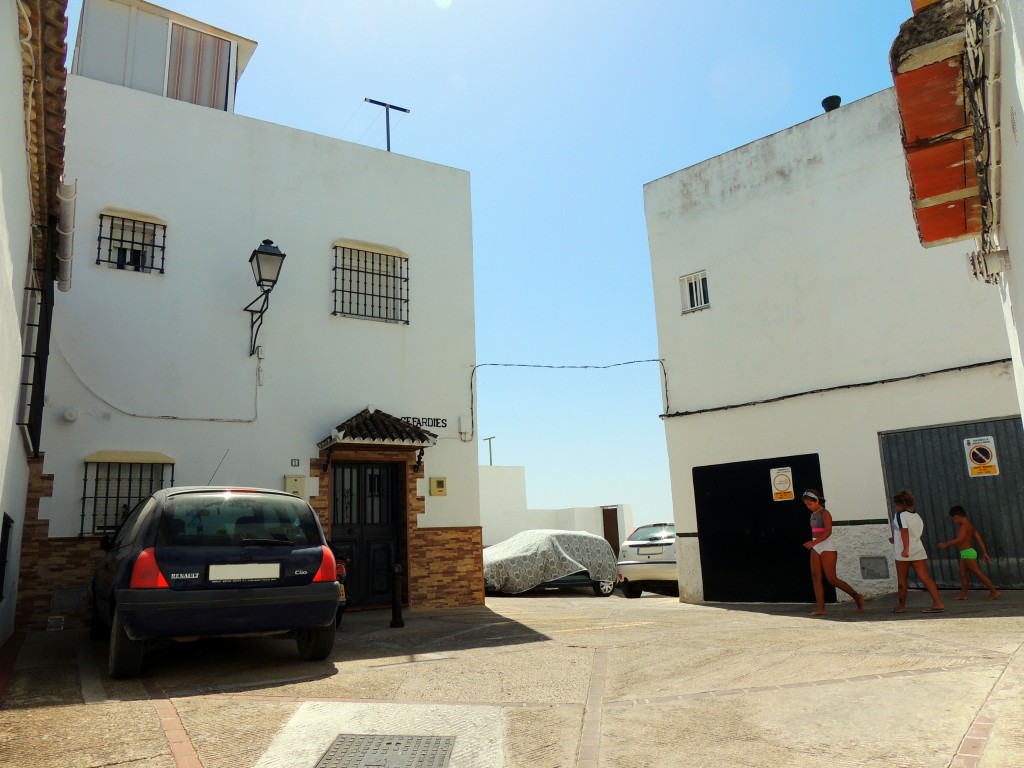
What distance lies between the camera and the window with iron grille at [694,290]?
12.7 metres

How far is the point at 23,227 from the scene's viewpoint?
5.46 meters

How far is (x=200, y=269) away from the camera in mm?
10000

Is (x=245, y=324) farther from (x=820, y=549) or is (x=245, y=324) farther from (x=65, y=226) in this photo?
(x=820, y=549)

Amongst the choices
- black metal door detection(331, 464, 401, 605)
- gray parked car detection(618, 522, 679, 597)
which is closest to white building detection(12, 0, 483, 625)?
black metal door detection(331, 464, 401, 605)

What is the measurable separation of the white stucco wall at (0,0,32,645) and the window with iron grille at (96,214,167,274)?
11.7 ft

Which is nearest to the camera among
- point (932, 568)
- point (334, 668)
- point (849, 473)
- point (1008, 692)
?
point (1008, 692)

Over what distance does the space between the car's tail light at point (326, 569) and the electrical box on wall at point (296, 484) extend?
14.6 ft

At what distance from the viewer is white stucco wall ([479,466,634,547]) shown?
94.5 feet

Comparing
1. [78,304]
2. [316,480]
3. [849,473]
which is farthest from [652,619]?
[78,304]

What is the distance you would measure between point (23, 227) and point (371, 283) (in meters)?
6.21

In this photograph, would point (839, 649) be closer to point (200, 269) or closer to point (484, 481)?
point (200, 269)

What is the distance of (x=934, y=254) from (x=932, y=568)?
4332mm

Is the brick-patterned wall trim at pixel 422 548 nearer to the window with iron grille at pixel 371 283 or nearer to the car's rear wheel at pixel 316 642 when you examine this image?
the window with iron grille at pixel 371 283

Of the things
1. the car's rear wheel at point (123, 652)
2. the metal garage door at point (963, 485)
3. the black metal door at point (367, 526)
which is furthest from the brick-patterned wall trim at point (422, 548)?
the metal garage door at point (963, 485)
